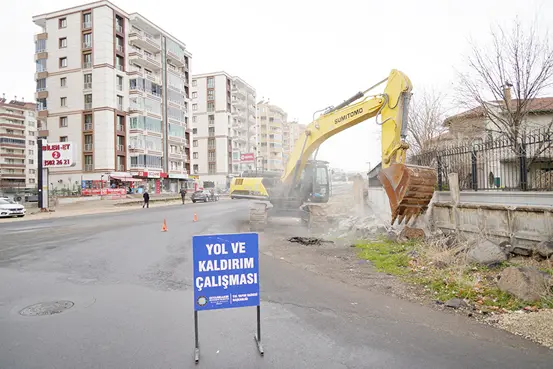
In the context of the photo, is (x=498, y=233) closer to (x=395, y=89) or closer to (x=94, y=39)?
(x=395, y=89)

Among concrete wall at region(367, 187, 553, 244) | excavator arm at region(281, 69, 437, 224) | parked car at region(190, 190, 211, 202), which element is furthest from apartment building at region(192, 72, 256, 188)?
concrete wall at region(367, 187, 553, 244)

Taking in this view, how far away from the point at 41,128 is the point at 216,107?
38.5 m

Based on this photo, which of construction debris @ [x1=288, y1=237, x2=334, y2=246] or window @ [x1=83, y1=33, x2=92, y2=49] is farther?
window @ [x1=83, y1=33, x2=92, y2=49]

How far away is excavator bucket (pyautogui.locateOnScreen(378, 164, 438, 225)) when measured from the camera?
28.3 ft

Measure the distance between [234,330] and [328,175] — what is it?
1335cm

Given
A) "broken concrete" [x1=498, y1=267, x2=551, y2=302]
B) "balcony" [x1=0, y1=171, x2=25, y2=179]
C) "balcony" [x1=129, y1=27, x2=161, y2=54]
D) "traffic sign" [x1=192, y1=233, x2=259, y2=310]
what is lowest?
"broken concrete" [x1=498, y1=267, x2=551, y2=302]

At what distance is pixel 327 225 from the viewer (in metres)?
14.8

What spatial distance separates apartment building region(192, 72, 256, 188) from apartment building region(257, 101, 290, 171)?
75.3 feet

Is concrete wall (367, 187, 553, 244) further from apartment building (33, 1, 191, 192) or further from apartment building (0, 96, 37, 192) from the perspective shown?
apartment building (0, 96, 37, 192)

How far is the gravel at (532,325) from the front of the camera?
13.7ft

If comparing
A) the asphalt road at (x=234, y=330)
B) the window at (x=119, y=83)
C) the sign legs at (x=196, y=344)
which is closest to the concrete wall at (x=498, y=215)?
the asphalt road at (x=234, y=330)

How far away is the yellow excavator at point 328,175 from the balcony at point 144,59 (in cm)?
4435

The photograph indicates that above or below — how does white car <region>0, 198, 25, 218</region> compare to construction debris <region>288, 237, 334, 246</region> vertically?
above

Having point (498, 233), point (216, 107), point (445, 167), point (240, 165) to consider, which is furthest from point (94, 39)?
point (498, 233)
